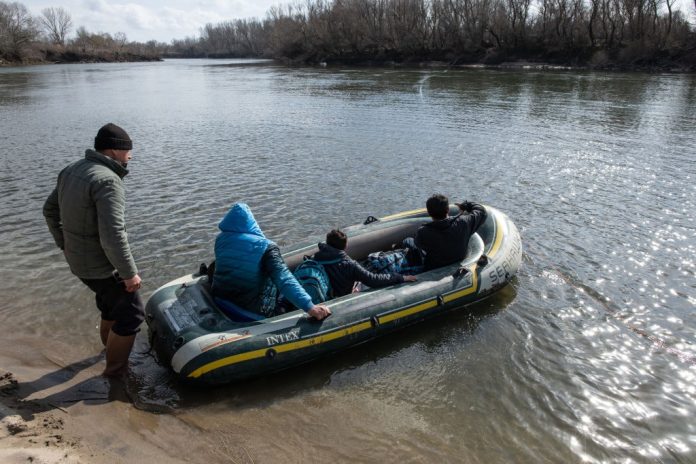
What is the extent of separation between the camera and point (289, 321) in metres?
4.64

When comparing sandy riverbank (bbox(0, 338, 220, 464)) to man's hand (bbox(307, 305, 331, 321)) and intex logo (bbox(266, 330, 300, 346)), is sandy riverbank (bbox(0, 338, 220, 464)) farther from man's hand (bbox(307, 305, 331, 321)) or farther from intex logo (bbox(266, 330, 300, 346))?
man's hand (bbox(307, 305, 331, 321))

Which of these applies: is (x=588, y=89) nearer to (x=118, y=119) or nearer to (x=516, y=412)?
(x=118, y=119)

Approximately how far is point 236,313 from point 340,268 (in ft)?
3.70

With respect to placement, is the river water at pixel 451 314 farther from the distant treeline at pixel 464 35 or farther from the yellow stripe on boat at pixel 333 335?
the distant treeline at pixel 464 35

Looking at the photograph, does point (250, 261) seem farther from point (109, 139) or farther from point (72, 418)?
point (72, 418)

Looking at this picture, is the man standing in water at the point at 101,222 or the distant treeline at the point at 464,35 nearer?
the man standing in water at the point at 101,222

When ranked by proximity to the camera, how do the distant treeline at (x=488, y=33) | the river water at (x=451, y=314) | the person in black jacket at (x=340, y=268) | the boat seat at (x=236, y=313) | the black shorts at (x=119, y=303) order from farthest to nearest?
1. the distant treeline at (x=488, y=33)
2. the person in black jacket at (x=340, y=268)
3. the boat seat at (x=236, y=313)
4. the river water at (x=451, y=314)
5. the black shorts at (x=119, y=303)

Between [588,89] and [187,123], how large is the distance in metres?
20.9

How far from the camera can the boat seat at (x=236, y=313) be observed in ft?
15.6

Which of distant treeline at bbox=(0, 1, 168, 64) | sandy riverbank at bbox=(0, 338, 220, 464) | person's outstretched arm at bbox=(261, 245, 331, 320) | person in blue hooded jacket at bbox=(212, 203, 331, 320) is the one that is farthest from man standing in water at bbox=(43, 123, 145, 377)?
distant treeline at bbox=(0, 1, 168, 64)

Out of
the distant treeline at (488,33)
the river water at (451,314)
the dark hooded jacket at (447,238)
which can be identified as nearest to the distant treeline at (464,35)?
the distant treeline at (488,33)

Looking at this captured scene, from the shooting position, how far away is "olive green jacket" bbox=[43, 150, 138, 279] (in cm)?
358

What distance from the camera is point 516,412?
435 cm

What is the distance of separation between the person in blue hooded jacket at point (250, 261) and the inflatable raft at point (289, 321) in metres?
0.32
